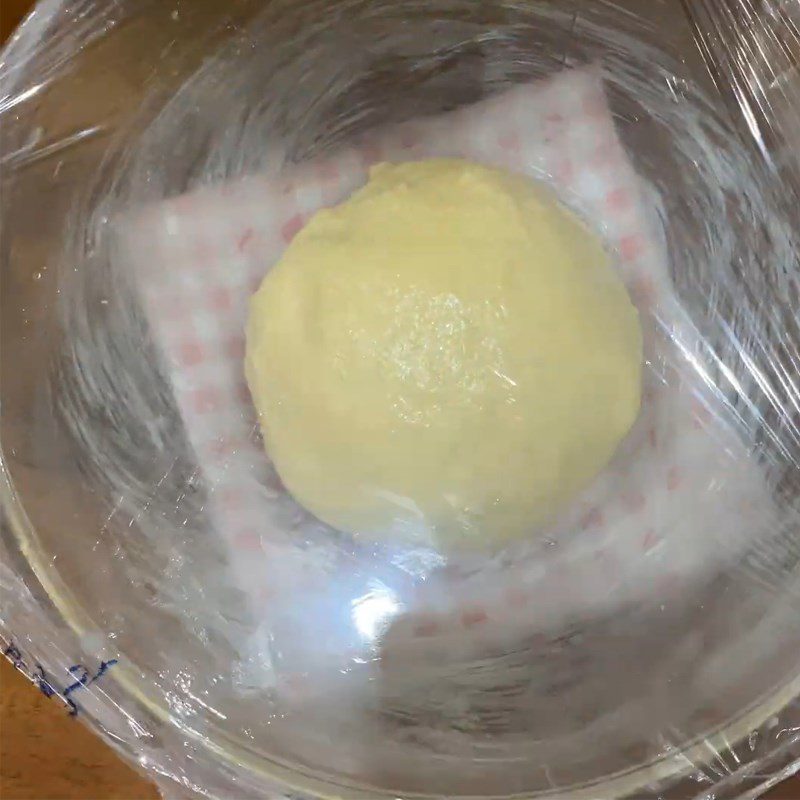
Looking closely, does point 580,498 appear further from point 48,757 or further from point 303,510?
point 48,757

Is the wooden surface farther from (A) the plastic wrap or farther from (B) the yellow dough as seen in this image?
(B) the yellow dough

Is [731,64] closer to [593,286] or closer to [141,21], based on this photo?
[593,286]

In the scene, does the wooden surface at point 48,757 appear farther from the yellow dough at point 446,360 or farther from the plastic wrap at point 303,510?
the yellow dough at point 446,360

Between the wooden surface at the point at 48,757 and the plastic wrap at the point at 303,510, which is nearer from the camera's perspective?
the plastic wrap at the point at 303,510

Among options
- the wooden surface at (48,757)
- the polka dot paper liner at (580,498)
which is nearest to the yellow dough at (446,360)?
the polka dot paper liner at (580,498)

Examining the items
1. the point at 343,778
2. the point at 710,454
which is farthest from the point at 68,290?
the point at 710,454

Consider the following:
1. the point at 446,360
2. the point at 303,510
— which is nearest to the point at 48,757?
the point at 303,510
